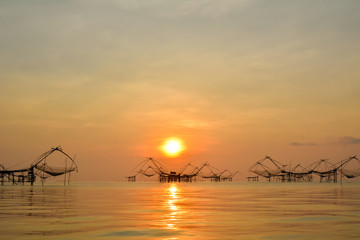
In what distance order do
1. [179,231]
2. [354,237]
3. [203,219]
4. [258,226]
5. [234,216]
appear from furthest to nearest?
[234,216] → [203,219] → [258,226] → [179,231] → [354,237]

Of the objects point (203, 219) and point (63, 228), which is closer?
point (63, 228)

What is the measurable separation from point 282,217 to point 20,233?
44.7 ft

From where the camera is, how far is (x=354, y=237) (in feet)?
52.6

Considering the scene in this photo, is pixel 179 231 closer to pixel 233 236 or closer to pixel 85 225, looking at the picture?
pixel 233 236

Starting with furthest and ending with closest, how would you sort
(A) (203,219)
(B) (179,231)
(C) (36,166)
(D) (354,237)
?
1. (C) (36,166)
2. (A) (203,219)
3. (B) (179,231)
4. (D) (354,237)

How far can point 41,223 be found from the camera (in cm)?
2048

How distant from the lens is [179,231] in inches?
698

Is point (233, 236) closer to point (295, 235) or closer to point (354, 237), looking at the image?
point (295, 235)

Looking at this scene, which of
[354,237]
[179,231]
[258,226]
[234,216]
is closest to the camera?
[354,237]

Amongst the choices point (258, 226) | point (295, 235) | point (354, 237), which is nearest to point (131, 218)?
point (258, 226)

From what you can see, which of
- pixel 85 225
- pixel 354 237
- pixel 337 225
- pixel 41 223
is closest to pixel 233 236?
pixel 354 237

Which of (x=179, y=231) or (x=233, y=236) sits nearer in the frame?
(x=233, y=236)

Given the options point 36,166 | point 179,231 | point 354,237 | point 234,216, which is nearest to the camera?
point 354,237

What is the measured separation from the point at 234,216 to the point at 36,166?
103087 mm
